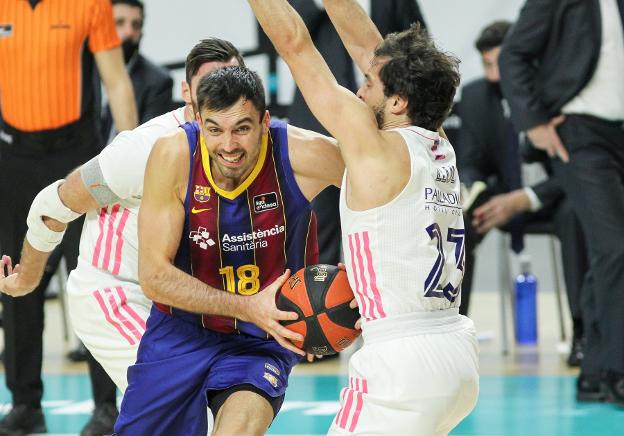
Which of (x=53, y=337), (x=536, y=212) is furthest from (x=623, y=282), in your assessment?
(x=53, y=337)

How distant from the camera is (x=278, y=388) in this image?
436 cm

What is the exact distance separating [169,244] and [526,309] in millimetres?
5374

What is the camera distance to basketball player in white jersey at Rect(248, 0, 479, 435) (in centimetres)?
381

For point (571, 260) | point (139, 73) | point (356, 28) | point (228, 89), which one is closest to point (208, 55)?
point (356, 28)

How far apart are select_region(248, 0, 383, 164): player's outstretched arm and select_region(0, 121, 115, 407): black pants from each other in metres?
2.61

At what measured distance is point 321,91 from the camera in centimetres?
392

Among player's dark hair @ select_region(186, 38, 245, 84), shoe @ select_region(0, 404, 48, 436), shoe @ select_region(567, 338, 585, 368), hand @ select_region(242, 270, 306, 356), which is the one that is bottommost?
shoe @ select_region(567, 338, 585, 368)

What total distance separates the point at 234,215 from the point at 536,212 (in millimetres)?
4477

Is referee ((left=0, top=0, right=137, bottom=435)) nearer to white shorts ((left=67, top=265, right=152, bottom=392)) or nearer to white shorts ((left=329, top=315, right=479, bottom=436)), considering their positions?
white shorts ((left=67, top=265, right=152, bottom=392))

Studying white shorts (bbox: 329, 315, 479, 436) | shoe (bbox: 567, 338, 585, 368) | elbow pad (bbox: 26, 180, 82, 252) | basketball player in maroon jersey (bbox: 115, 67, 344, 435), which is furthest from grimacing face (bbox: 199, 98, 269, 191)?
shoe (bbox: 567, 338, 585, 368)

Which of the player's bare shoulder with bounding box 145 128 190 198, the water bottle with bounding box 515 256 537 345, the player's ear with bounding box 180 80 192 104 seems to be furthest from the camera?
the water bottle with bounding box 515 256 537 345

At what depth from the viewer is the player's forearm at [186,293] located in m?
4.18

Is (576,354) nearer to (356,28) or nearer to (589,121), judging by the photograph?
(589,121)

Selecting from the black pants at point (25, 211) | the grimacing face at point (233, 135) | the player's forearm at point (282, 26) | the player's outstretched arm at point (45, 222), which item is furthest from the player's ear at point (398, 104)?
the black pants at point (25, 211)
